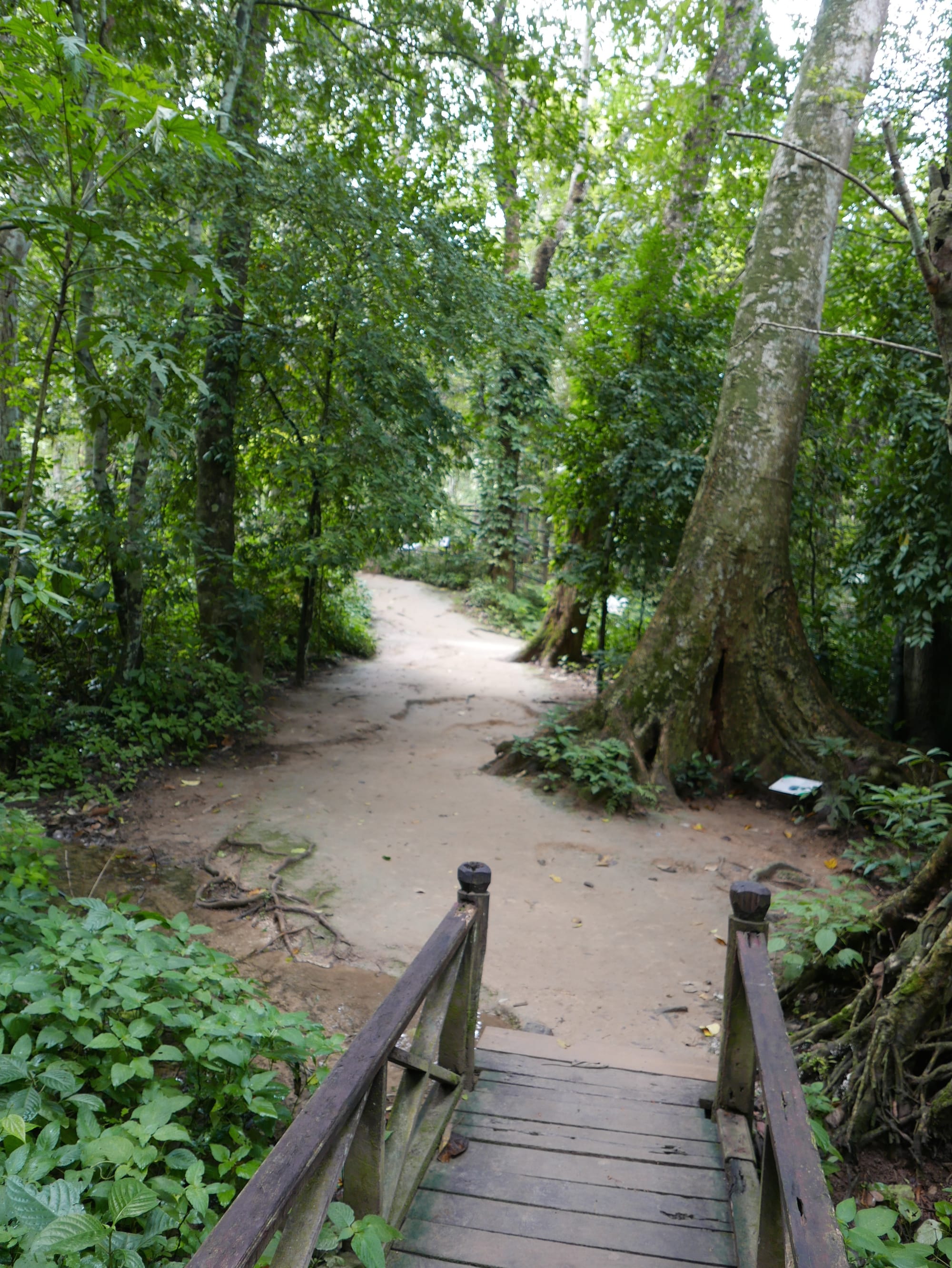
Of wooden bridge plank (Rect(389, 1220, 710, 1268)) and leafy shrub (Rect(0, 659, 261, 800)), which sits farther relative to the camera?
leafy shrub (Rect(0, 659, 261, 800))

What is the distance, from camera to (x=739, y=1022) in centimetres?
299

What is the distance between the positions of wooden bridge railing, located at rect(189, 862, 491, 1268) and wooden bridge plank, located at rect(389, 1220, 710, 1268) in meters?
0.10

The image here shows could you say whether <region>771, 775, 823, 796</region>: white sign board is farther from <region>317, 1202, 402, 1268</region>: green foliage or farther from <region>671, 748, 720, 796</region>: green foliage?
<region>317, 1202, 402, 1268</region>: green foliage

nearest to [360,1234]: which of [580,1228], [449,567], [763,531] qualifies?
[580,1228]

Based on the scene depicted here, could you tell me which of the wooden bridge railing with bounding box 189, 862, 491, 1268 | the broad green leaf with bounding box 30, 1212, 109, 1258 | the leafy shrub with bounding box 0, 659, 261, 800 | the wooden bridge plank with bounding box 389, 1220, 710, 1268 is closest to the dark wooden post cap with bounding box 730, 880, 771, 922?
the wooden bridge railing with bounding box 189, 862, 491, 1268

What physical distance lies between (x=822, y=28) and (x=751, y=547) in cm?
524

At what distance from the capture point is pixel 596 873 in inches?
251

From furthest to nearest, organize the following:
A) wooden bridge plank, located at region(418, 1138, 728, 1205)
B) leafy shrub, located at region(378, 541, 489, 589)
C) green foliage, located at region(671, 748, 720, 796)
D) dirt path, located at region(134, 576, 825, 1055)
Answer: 1. leafy shrub, located at region(378, 541, 489, 589)
2. green foliage, located at region(671, 748, 720, 796)
3. dirt path, located at region(134, 576, 825, 1055)
4. wooden bridge plank, located at region(418, 1138, 728, 1205)

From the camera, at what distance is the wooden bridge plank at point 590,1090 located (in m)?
3.29

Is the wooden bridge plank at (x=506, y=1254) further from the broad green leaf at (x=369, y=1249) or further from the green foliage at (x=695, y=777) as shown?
the green foliage at (x=695, y=777)

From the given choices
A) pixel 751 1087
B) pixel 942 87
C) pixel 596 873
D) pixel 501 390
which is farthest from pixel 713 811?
pixel 501 390

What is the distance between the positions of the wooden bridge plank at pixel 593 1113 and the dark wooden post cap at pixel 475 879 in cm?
80

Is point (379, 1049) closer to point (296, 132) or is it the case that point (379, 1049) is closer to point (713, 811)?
point (713, 811)

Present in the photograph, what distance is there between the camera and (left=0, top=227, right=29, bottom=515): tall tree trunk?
531 cm
